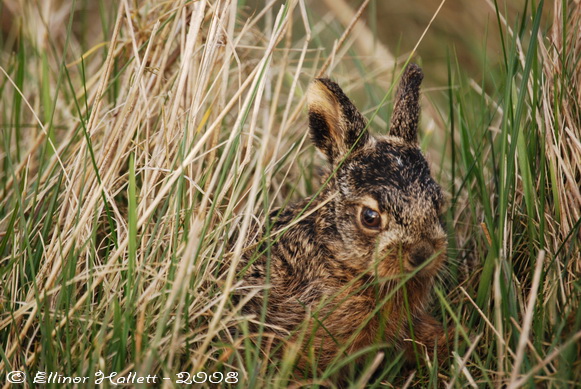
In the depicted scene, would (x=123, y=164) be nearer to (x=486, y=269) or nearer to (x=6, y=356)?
(x=6, y=356)

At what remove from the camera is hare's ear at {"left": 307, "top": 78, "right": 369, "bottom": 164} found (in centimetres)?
323

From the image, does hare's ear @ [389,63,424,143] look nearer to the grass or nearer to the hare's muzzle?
the grass

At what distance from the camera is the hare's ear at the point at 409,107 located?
3.46m

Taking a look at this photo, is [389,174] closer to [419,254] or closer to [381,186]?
[381,186]

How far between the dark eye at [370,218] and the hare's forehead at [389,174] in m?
0.07

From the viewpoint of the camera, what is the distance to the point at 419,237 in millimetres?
3014

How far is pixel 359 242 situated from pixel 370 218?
0.13 m

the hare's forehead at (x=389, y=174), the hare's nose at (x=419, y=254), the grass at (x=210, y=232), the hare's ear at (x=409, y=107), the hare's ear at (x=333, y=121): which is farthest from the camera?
the hare's ear at (x=409, y=107)

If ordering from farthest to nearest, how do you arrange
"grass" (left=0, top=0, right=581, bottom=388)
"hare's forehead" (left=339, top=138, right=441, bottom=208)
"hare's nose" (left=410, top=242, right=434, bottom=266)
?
1. "hare's forehead" (left=339, top=138, right=441, bottom=208)
2. "hare's nose" (left=410, top=242, right=434, bottom=266)
3. "grass" (left=0, top=0, right=581, bottom=388)

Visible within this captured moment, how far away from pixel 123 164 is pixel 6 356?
1263mm

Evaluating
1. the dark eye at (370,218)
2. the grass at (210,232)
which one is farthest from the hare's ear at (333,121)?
the dark eye at (370,218)

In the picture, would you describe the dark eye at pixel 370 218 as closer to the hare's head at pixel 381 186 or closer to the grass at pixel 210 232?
the hare's head at pixel 381 186

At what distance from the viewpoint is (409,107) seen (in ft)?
11.3

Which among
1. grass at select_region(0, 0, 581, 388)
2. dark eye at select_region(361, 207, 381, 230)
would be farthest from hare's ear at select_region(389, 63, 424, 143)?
dark eye at select_region(361, 207, 381, 230)
